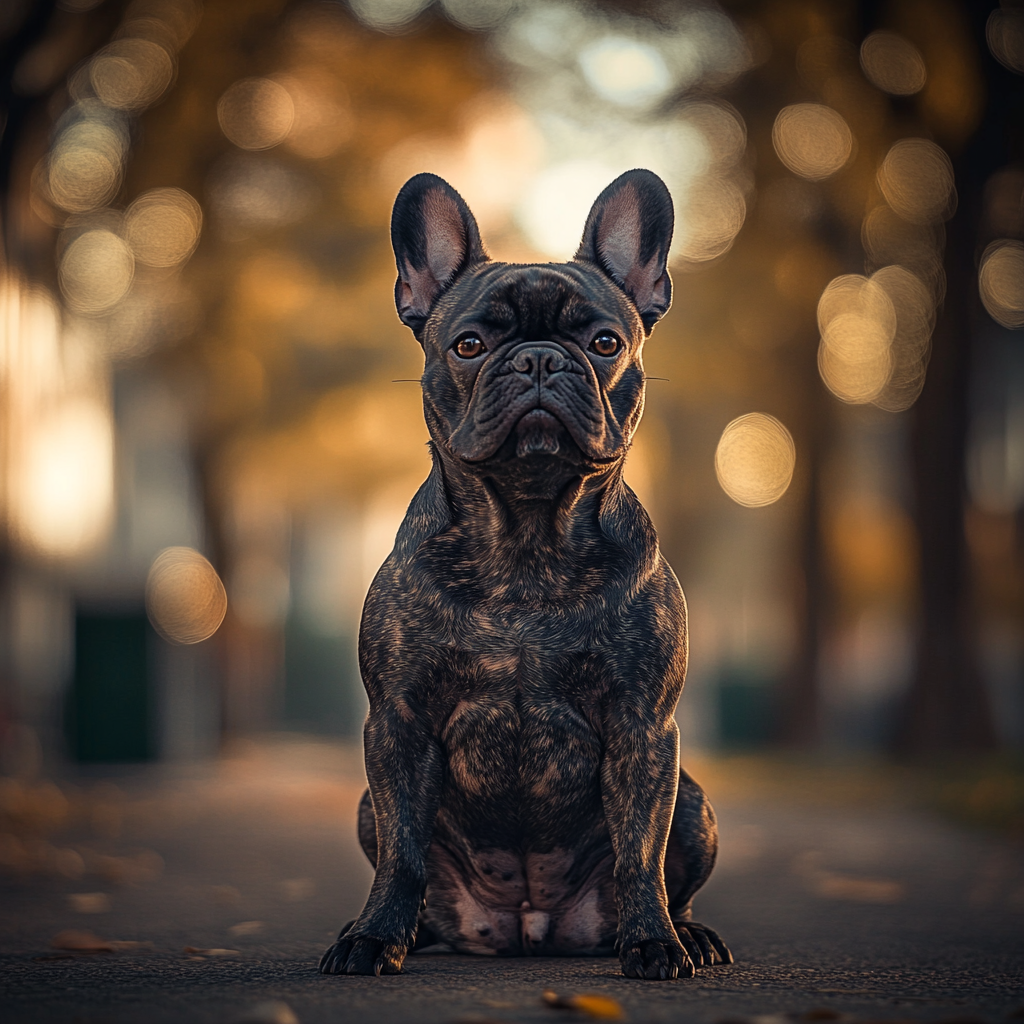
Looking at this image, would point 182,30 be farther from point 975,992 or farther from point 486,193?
point 975,992

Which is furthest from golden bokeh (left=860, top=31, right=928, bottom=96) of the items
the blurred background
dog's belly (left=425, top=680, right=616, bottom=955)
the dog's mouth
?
dog's belly (left=425, top=680, right=616, bottom=955)

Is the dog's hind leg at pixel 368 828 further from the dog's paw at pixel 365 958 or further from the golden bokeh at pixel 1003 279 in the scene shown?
the golden bokeh at pixel 1003 279

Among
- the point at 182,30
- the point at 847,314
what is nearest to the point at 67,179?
the point at 182,30

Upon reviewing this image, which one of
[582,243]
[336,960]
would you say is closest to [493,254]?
[582,243]

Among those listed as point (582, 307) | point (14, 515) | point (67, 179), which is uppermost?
point (67, 179)

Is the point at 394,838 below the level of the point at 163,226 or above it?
below

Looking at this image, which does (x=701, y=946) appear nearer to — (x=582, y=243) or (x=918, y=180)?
(x=582, y=243)
